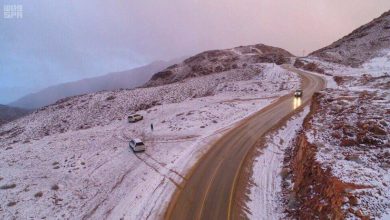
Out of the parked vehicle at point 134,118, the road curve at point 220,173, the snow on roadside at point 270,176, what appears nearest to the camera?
the snow on roadside at point 270,176

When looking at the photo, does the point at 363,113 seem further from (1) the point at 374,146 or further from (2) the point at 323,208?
(2) the point at 323,208

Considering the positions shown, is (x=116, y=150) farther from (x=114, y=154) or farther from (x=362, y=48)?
(x=362, y=48)

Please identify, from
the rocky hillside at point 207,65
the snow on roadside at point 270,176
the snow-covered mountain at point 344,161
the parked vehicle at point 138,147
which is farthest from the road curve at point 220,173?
the rocky hillside at point 207,65

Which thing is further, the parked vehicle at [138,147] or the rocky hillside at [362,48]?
the rocky hillside at [362,48]

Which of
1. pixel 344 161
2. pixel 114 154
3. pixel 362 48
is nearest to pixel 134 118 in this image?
pixel 114 154

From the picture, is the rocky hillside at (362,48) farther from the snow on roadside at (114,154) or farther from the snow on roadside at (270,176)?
Answer: the snow on roadside at (270,176)

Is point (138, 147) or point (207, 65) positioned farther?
point (207, 65)

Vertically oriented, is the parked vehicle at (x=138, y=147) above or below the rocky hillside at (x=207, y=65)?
below
